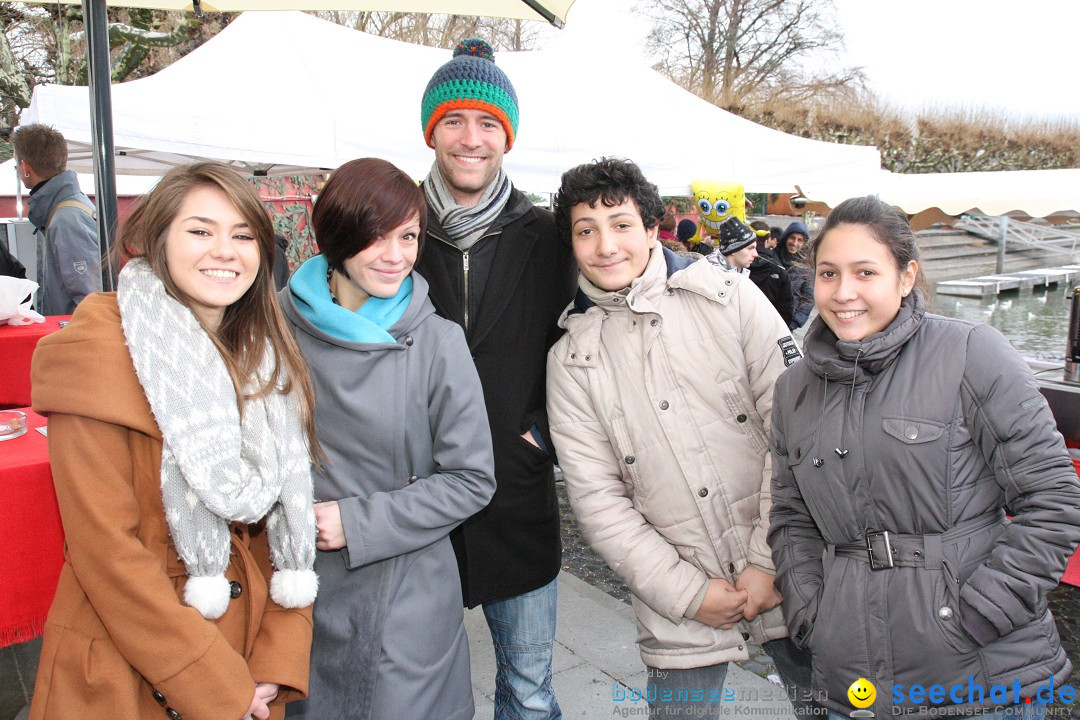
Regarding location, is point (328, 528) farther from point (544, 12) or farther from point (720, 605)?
point (544, 12)

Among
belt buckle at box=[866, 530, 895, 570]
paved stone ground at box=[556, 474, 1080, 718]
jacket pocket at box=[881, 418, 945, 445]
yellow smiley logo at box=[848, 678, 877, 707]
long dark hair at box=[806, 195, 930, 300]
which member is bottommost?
paved stone ground at box=[556, 474, 1080, 718]

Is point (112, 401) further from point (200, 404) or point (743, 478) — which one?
point (743, 478)

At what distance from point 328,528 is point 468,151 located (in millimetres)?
1150

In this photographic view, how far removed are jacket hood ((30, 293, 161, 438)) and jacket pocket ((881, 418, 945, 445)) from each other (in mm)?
1530

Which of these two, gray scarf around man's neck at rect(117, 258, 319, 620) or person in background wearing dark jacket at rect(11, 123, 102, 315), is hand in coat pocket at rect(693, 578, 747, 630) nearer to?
gray scarf around man's neck at rect(117, 258, 319, 620)

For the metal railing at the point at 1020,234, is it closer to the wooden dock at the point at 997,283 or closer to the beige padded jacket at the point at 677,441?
the wooden dock at the point at 997,283

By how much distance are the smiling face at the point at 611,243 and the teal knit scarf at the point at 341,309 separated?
1.62 ft

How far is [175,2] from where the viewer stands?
324 centimetres

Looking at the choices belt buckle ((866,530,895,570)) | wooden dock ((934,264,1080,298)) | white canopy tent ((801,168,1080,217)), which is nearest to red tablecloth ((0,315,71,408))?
belt buckle ((866,530,895,570))

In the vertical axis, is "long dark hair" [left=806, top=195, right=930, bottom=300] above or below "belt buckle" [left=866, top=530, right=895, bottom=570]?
above

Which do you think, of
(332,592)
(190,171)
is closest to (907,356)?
(332,592)

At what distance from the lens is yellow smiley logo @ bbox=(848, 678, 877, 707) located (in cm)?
167

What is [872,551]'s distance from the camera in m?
1.70

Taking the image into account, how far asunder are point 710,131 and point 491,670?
4.95m
